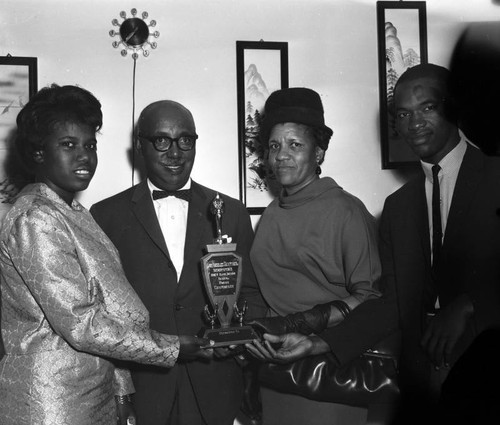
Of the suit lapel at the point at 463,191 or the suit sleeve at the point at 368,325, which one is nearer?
the suit lapel at the point at 463,191

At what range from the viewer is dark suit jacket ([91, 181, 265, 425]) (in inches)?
118

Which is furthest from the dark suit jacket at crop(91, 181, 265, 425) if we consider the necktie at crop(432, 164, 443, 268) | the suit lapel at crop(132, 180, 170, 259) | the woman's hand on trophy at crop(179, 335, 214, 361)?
the necktie at crop(432, 164, 443, 268)

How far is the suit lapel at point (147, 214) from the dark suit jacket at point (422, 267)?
35.5 inches

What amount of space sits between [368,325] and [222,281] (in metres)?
0.68

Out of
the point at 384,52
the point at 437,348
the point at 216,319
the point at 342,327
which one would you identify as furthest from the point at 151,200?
the point at 384,52

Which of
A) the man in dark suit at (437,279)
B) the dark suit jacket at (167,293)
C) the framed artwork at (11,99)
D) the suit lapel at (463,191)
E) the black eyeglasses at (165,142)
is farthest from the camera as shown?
the framed artwork at (11,99)

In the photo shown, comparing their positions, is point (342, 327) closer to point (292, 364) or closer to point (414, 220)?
point (292, 364)

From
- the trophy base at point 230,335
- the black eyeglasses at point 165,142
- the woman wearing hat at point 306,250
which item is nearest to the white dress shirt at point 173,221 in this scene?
the black eyeglasses at point 165,142

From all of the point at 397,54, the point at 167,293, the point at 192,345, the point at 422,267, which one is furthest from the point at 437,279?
the point at 397,54

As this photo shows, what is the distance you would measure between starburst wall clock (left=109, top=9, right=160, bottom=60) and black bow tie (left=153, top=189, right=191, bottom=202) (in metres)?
1.10

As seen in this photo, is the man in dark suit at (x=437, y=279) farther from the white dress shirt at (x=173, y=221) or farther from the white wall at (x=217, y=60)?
the white wall at (x=217, y=60)

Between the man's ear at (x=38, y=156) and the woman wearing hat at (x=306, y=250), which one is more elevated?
the man's ear at (x=38, y=156)

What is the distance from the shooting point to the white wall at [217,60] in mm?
3781

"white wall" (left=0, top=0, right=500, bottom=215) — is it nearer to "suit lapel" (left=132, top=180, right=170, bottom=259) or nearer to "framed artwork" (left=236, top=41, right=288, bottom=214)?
"framed artwork" (left=236, top=41, right=288, bottom=214)
